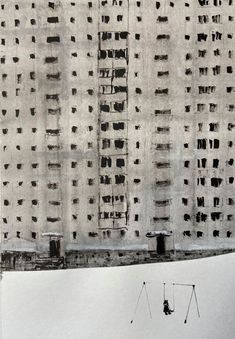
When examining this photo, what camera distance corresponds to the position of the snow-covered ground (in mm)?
596

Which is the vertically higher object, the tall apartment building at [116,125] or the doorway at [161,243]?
the tall apartment building at [116,125]

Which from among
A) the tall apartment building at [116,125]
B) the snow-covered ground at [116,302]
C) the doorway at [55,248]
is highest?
the tall apartment building at [116,125]

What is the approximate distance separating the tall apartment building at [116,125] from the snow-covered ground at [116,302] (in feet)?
0.08

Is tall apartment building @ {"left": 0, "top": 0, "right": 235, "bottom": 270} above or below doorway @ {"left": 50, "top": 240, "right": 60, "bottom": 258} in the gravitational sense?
above

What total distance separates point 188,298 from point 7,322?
179mm

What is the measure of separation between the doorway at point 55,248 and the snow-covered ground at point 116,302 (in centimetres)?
2

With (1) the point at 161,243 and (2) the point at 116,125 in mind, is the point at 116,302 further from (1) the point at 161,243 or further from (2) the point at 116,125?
(2) the point at 116,125

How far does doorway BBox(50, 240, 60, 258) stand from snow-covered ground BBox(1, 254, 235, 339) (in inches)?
0.7

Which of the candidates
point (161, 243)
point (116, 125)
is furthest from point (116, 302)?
point (116, 125)

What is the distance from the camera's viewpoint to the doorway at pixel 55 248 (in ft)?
1.98

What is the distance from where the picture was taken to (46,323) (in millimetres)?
601

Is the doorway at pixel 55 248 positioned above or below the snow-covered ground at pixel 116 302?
above

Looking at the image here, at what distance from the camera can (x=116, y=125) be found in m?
0.60

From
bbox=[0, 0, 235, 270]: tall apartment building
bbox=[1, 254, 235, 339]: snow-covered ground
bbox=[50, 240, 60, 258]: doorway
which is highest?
bbox=[0, 0, 235, 270]: tall apartment building
